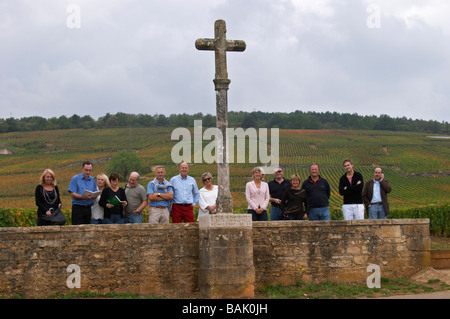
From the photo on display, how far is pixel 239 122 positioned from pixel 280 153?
2615cm

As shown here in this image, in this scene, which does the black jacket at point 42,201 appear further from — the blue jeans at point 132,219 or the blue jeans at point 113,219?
the blue jeans at point 132,219

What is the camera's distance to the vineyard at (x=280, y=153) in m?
46.4

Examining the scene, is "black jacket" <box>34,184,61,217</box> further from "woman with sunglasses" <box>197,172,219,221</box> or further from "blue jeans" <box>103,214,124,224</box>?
"woman with sunglasses" <box>197,172,219,221</box>

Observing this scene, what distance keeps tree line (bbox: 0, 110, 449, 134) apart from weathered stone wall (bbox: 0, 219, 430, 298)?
69246 millimetres

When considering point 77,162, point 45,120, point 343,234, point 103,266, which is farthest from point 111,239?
point 45,120

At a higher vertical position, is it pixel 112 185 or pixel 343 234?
pixel 112 185

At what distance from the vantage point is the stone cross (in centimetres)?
852

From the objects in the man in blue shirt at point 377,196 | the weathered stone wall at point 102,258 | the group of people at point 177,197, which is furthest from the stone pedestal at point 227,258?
the man in blue shirt at point 377,196

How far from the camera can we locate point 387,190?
33.1 ft

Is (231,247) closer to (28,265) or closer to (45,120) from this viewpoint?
(28,265)

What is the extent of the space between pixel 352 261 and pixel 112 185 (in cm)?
419

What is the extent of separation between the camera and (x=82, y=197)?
8859 mm

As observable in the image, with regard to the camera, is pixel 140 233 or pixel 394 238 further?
pixel 394 238

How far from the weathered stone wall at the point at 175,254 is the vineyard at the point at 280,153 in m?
27.2
